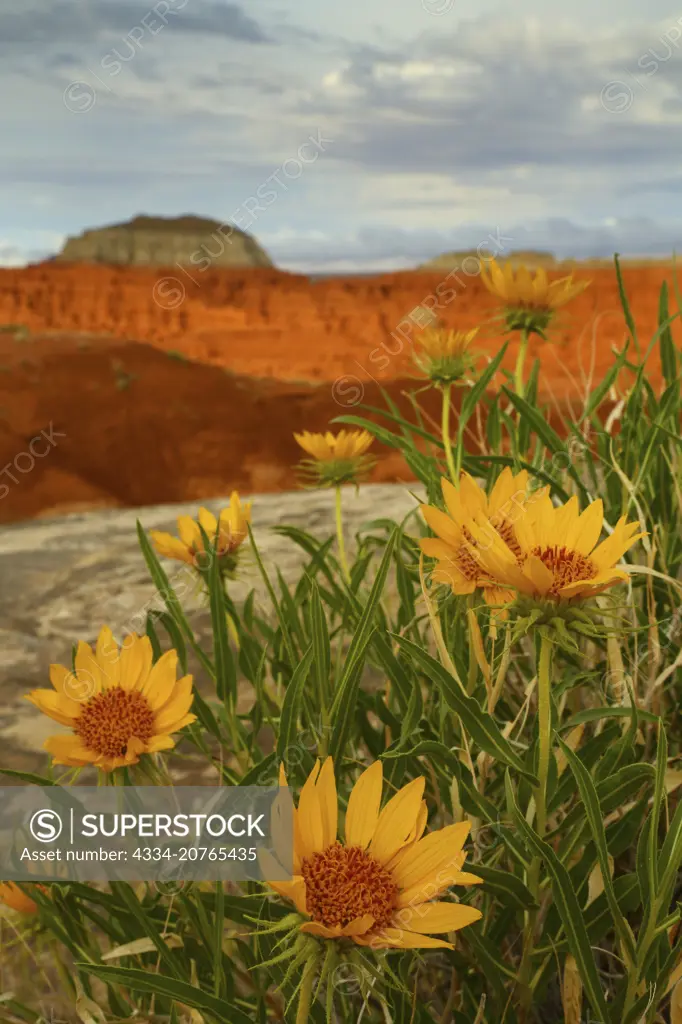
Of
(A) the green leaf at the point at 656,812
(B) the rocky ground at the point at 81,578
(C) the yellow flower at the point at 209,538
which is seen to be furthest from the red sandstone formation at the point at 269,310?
(A) the green leaf at the point at 656,812

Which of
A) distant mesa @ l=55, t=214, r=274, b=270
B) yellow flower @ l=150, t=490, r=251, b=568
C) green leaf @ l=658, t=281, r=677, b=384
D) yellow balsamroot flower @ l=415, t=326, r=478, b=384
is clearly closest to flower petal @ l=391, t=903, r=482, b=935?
yellow flower @ l=150, t=490, r=251, b=568

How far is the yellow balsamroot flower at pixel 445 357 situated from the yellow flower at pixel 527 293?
0.05 m

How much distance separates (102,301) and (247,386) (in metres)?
8.93

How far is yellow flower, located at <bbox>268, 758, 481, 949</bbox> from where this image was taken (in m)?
0.41

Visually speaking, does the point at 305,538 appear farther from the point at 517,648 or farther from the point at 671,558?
the point at 671,558

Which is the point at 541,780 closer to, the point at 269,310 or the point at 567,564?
the point at 567,564

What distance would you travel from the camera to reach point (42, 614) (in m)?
1.39

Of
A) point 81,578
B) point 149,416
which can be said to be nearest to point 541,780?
point 81,578

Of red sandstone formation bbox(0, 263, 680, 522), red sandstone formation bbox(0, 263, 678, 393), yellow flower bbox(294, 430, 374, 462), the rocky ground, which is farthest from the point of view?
red sandstone formation bbox(0, 263, 678, 393)

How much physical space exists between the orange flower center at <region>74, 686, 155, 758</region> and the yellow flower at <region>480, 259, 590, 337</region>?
0.52 m

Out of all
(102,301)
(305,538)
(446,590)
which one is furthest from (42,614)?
(102,301)

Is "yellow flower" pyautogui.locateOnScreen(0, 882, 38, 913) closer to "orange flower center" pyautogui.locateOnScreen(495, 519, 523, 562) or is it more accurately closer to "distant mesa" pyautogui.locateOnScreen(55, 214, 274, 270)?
"orange flower center" pyautogui.locateOnScreen(495, 519, 523, 562)

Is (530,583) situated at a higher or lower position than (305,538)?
lower

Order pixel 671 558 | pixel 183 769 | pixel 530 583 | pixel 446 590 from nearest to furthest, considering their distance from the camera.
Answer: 1. pixel 530 583
2. pixel 446 590
3. pixel 671 558
4. pixel 183 769
